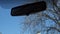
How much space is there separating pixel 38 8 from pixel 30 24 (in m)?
2.29

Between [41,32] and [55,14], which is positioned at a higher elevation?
[55,14]

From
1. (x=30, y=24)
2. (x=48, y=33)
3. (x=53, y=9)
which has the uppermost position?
(x=53, y=9)

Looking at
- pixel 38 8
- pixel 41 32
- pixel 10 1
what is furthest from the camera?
pixel 41 32

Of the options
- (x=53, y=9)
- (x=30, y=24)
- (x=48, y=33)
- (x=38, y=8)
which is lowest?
(x=48, y=33)

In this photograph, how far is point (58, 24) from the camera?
3484mm

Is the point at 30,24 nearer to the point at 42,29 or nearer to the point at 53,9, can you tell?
the point at 42,29

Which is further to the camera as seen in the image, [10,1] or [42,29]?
[42,29]

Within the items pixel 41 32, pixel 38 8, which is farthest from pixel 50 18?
pixel 38 8

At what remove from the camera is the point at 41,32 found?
3.44 meters

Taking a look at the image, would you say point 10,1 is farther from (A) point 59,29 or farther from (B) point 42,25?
(A) point 59,29

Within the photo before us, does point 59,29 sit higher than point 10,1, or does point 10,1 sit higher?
point 10,1

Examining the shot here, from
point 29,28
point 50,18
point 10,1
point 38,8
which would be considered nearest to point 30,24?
point 29,28

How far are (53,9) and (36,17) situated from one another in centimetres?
43

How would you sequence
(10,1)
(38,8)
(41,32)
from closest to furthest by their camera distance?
(38,8) → (10,1) → (41,32)
